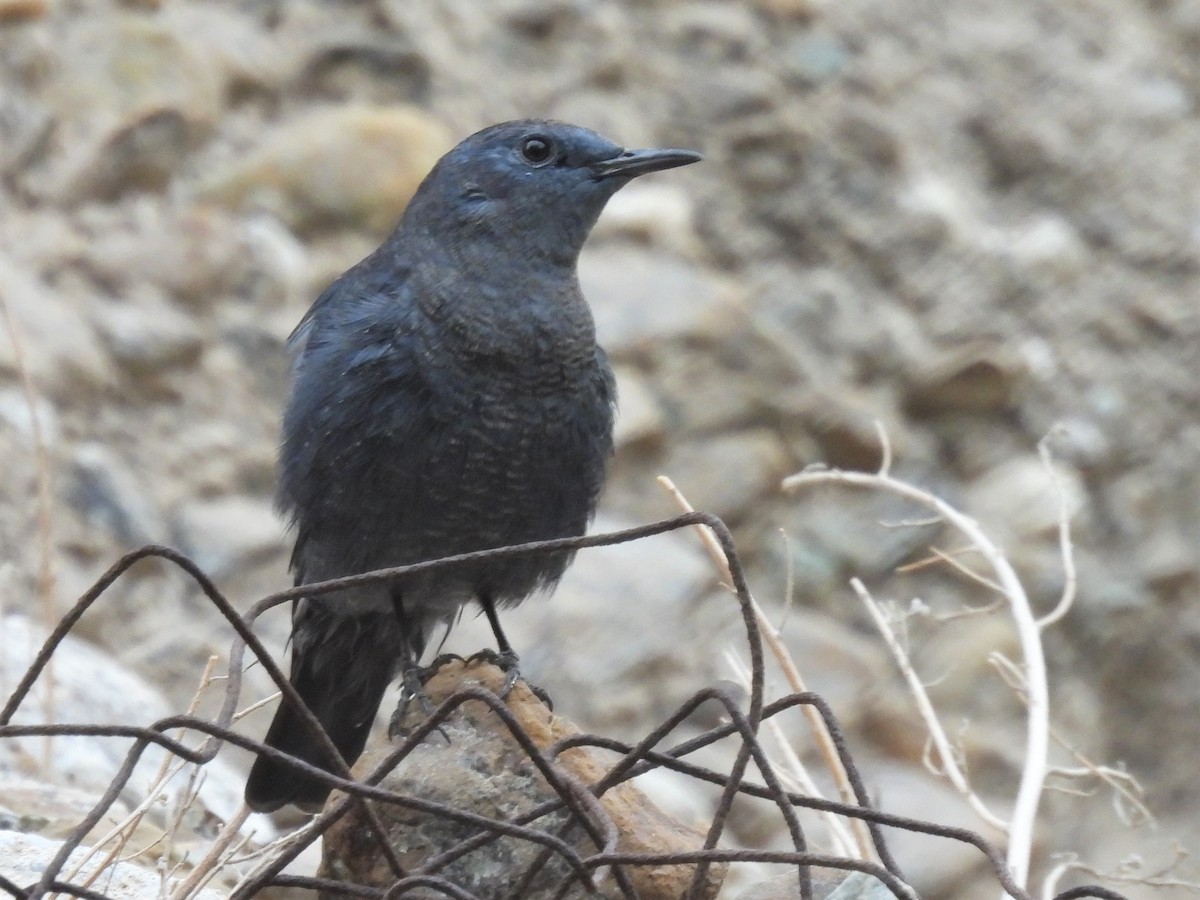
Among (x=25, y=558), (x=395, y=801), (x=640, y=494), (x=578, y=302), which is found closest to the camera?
(x=395, y=801)

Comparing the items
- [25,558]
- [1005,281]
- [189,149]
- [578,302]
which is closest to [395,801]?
[578,302]

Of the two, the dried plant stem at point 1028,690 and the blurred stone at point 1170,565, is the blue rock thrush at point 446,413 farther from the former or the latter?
the blurred stone at point 1170,565

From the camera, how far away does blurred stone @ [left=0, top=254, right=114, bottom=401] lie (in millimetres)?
4492

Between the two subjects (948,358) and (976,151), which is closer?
(948,358)

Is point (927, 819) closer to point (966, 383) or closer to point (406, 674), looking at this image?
point (966, 383)

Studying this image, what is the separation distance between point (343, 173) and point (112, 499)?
1.34 meters

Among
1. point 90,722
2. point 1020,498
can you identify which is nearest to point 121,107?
point 90,722

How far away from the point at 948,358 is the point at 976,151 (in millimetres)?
998

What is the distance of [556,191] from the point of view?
338 cm

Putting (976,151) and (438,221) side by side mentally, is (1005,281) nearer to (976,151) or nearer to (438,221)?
(976,151)

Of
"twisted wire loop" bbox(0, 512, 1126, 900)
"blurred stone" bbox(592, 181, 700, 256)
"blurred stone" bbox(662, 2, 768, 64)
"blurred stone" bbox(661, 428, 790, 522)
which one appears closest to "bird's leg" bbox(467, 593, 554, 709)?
"twisted wire loop" bbox(0, 512, 1126, 900)

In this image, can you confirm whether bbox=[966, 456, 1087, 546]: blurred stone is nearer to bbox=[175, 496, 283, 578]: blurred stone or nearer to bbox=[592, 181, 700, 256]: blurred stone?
bbox=[592, 181, 700, 256]: blurred stone

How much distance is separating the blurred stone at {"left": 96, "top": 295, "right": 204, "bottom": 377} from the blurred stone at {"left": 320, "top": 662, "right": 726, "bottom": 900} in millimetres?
2422

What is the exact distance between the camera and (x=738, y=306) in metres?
5.51
